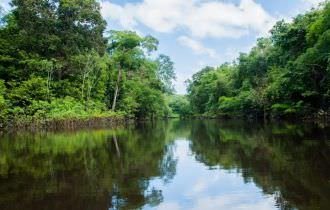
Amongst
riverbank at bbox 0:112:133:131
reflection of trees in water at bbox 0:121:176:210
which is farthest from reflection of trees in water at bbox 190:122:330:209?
riverbank at bbox 0:112:133:131

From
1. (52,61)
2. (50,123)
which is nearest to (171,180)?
(50,123)

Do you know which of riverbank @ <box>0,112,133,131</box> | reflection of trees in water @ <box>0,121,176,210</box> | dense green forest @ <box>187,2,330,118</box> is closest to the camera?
reflection of trees in water @ <box>0,121,176,210</box>

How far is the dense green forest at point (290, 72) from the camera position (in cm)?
3156

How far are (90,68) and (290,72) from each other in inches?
733

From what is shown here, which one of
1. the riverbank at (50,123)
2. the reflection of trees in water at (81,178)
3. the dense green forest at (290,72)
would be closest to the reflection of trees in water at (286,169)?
the reflection of trees in water at (81,178)

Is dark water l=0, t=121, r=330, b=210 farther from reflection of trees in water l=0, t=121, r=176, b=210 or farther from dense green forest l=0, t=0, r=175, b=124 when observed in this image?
dense green forest l=0, t=0, r=175, b=124

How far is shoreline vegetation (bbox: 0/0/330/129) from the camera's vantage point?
32406mm

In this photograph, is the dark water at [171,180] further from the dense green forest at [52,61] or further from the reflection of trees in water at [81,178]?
the dense green forest at [52,61]

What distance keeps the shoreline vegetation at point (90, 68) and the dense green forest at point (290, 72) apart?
92 millimetres

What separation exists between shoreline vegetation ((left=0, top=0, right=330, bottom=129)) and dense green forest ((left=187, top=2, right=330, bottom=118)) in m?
0.09

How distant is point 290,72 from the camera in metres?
35.9

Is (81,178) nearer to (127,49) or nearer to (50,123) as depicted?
(50,123)

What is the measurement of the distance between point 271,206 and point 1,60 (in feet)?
110

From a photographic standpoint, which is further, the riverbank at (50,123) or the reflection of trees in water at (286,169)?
the riverbank at (50,123)
